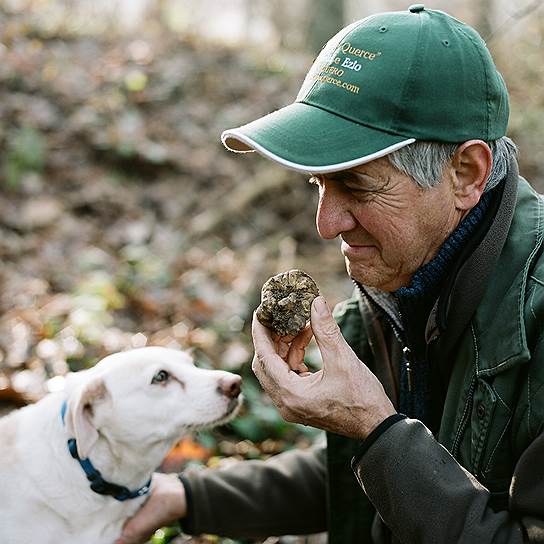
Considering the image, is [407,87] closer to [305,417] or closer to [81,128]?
[305,417]

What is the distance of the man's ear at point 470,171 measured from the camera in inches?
84.7

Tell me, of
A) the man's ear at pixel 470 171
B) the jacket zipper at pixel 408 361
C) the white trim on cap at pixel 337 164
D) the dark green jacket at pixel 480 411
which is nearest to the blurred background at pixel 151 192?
the jacket zipper at pixel 408 361

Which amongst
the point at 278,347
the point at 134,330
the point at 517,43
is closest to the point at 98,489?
the point at 278,347

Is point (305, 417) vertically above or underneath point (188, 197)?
above

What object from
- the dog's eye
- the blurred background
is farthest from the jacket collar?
the blurred background

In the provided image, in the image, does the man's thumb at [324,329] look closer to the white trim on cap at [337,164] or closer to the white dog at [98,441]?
the white trim on cap at [337,164]

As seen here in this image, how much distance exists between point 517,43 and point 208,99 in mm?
5976

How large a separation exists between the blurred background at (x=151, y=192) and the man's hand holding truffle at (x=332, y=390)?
71.0 inches

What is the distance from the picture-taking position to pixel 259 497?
3.01m

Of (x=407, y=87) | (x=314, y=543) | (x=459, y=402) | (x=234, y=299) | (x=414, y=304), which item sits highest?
(x=407, y=87)

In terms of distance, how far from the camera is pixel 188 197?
7324 mm

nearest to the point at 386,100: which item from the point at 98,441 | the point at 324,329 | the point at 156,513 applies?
the point at 324,329

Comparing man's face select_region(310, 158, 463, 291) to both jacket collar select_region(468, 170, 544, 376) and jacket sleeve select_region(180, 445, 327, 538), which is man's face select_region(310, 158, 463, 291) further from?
jacket sleeve select_region(180, 445, 327, 538)

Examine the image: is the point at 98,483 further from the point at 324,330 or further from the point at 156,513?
the point at 324,330
